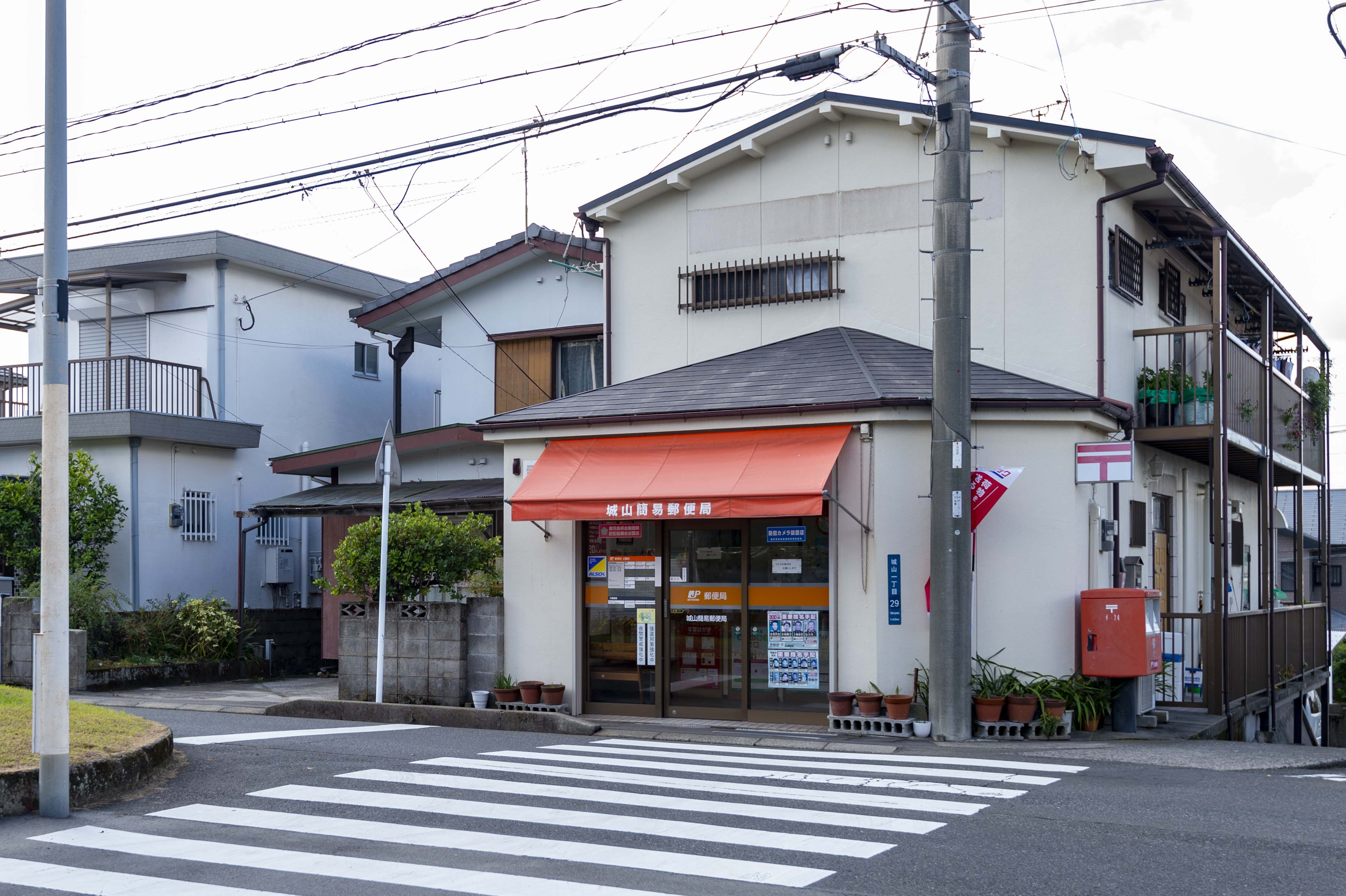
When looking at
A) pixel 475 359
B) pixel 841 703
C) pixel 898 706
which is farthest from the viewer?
pixel 475 359

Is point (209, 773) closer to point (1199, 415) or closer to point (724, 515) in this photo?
point (724, 515)

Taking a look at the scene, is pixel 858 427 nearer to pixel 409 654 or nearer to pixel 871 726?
pixel 871 726

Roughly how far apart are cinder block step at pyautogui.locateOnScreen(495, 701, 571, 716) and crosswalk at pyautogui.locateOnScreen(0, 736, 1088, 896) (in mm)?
3442

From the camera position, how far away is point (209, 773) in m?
10.0

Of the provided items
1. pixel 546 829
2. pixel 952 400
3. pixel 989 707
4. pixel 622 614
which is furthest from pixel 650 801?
pixel 622 614

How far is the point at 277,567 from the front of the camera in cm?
2328

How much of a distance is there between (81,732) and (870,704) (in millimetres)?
7294

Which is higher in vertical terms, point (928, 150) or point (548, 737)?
point (928, 150)

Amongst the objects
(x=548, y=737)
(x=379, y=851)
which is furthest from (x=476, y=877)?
(x=548, y=737)

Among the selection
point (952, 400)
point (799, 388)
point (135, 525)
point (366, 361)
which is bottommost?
point (135, 525)

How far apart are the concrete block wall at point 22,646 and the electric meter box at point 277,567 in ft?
16.1

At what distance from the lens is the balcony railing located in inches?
866

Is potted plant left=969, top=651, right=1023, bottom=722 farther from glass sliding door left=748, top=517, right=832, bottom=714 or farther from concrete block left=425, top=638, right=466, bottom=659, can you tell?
concrete block left=425, top=638, right=466, bottom=659

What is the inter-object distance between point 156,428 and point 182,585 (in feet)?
9.39
